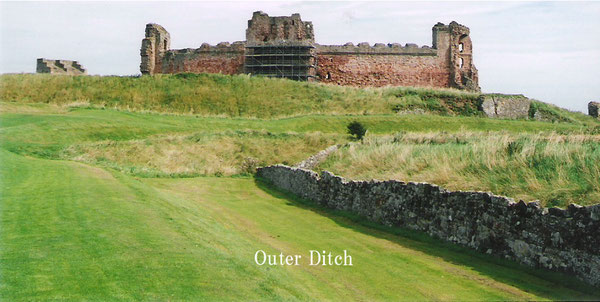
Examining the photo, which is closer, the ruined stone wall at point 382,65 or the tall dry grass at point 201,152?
the tall dry grass at point 201,152

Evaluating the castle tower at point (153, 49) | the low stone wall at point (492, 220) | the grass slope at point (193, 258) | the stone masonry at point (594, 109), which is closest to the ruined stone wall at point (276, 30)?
the castle tower at point (153, 49)

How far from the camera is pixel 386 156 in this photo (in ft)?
72.9

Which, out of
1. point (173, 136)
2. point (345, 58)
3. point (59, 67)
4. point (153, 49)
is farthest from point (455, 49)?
point (59, 67)

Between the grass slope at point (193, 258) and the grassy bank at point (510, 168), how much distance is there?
6.36 ft

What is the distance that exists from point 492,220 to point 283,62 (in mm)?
51450

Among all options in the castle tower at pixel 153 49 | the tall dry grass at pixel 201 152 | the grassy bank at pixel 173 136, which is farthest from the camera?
the castle tower at pixel 153 49

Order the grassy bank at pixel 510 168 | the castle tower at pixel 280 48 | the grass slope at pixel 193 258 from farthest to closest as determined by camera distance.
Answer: the castle tower at pixel 280 48 < the grassy bank at pixel 510 168 < the grass slope at pixel 193 258

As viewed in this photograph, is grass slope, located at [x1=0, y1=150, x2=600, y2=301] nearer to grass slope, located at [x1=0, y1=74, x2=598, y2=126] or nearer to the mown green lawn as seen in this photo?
the mown green lawn

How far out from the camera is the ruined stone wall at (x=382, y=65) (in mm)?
64000

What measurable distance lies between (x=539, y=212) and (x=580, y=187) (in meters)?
1.66

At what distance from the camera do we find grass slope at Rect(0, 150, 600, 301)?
8.06 m

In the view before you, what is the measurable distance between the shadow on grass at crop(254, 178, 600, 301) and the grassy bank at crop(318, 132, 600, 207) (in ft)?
5.50

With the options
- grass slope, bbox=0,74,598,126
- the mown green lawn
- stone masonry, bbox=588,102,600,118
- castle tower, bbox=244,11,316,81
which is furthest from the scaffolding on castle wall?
the mown green lawn

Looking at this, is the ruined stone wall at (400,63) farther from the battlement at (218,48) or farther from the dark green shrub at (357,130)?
the dark green shrub at (357,130)
